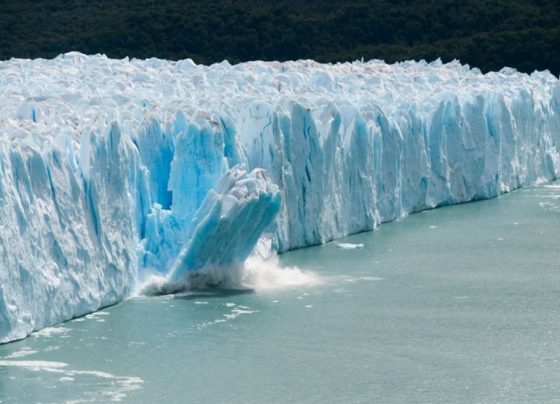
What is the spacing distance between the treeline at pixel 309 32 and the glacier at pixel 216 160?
25.7 feet

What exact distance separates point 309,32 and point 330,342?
2143 centimetres

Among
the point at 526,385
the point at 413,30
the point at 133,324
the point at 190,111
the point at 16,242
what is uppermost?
the point at 413,30

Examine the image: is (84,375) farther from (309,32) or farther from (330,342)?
(309,32)

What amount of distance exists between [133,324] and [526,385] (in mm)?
3308

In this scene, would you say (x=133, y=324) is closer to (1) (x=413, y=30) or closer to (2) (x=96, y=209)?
(2) (x=96, y=209)

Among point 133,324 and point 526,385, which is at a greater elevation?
point 133,324

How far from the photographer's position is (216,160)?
1359cm

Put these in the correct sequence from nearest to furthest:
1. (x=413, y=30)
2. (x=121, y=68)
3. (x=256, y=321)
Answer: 1. (x=256, y=321)
2. (x=121, y=68)
3. (x=413, y=30)

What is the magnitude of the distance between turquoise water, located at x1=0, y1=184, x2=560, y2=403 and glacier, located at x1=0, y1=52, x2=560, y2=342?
0.44m

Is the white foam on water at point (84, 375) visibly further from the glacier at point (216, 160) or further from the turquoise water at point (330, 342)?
the glacier at point (216, 160)

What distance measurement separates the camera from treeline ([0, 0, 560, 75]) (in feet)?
101

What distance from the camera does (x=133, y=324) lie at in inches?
461

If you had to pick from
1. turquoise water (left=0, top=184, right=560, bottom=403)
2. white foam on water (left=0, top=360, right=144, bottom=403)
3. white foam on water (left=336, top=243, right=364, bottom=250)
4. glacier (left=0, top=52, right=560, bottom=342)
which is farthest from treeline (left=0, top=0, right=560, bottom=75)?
white foam on water (left=0, top=360, right=144, bottom=403)

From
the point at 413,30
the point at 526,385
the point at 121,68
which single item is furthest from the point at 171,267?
the point at 413,30
